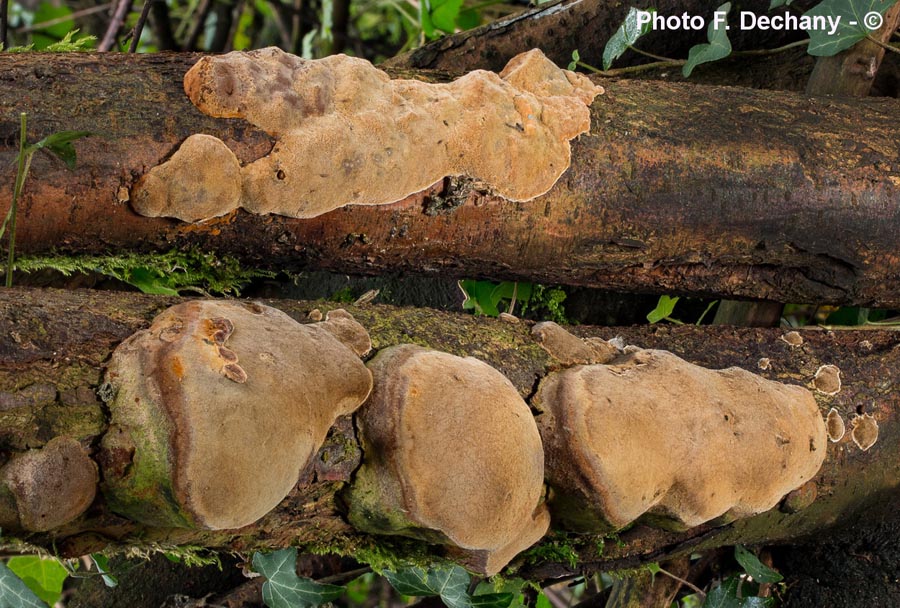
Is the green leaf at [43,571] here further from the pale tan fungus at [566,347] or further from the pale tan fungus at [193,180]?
the pale tan fungus at [566,347]

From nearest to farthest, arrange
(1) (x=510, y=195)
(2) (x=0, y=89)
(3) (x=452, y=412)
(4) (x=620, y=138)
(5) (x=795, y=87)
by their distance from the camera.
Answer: (3) (x=452, y=412)
(2) (x=0, y=89)
(1) (x=510, y=195)
(4) (x=620, y=138)
(5) (x=795, y=87)

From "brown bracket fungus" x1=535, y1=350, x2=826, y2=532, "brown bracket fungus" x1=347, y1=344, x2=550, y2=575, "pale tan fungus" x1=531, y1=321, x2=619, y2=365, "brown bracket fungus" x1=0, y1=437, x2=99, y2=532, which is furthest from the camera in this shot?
"pale tan fungus" x1=531, y1=321, x2=619, y2=365

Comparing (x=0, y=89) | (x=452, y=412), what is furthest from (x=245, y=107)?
(x=452, y=412)

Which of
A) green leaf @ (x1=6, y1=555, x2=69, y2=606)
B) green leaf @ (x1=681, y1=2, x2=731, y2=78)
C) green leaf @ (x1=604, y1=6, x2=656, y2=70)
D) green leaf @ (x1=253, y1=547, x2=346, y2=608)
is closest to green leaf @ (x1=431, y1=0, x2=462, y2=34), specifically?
green leaf @ (x1=604, y1=6, x2=656, y2=70)

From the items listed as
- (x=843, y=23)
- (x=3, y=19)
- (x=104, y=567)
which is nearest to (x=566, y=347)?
(x=843, y=23)

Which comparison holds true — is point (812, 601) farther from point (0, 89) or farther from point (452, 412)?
point (0, 89)

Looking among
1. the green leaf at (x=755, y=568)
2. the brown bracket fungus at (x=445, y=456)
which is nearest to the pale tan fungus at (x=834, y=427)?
the green leaf at (x=755, y=568)

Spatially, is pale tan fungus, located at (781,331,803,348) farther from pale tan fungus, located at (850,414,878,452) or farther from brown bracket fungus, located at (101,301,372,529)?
brown bracket fungus, located at (101,301,372,529)
